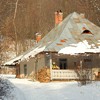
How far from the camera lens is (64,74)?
97.5 feet

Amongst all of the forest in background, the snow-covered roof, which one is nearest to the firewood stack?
the snow-covered roof

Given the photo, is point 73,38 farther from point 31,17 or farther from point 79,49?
point 31,17

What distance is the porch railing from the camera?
29438 millimetres

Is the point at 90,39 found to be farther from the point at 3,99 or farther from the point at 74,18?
the point at 3,99

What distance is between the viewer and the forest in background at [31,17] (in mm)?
53562

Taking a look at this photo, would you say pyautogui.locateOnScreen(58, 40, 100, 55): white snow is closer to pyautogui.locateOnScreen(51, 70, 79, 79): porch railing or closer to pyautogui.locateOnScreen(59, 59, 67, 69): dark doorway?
pyautogui.locateOnScreen(51, 70, 79, 79): porch railing

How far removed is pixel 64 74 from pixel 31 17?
36780mm

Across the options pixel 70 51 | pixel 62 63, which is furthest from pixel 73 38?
pixel 70 51

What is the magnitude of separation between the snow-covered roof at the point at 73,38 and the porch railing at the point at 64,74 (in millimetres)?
1994

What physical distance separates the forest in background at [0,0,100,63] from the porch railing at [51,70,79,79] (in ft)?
71.8

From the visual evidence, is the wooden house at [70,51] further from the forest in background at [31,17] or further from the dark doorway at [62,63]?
the forest in background at [31,17]

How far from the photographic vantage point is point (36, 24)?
6581 cm

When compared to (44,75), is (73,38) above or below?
above

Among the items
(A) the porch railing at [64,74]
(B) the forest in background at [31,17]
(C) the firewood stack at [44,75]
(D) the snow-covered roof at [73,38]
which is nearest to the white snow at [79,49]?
(D) the snow-covered roof at [73,38]
